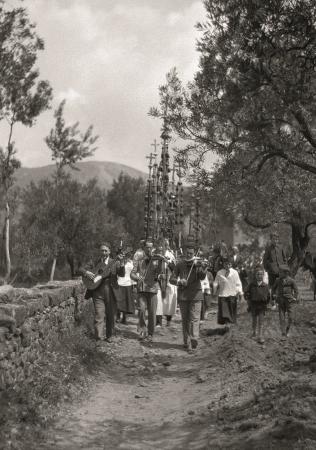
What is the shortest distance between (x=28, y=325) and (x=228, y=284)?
710 centimetres

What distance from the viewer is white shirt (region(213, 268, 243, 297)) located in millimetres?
14172

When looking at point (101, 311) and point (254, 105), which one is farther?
point (101, 311)

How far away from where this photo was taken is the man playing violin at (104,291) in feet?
37.3

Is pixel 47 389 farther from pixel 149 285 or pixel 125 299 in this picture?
pixel 125 299

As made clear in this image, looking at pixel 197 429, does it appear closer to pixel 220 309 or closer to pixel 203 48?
pixel 203 48

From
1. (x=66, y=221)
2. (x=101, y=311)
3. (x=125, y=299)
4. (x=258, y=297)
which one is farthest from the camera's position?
(x=66, y=221)

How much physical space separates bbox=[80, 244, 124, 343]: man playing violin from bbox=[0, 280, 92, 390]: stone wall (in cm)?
50

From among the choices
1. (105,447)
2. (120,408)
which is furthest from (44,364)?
(105,447)

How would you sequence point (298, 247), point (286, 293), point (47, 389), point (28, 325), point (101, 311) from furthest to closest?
point (298, 247) → point (286, 293) → point (101, 311) → point (28, 325) → point (47, 389)

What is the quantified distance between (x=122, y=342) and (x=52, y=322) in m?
2.80

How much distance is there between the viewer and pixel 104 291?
11438 millimetres

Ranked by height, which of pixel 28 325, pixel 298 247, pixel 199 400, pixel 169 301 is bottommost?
pixel 199 400

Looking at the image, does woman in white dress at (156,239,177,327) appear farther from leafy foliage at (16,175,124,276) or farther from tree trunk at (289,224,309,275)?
leafy foliage at (16,175,124,276)

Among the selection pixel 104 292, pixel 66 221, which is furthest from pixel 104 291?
pixel 66 221
